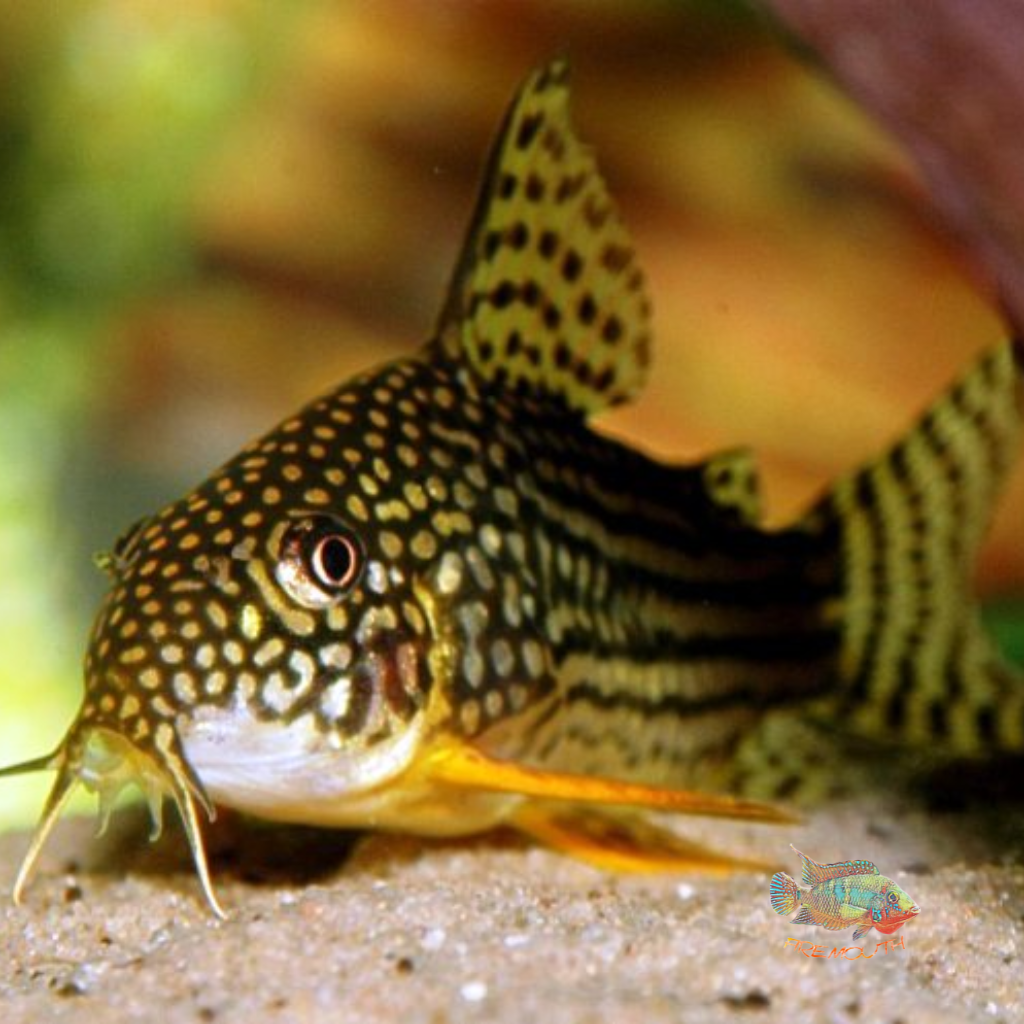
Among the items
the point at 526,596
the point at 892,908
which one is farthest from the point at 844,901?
the point at 526,596

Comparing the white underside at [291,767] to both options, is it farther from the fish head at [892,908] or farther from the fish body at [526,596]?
the fish head at [892,908]

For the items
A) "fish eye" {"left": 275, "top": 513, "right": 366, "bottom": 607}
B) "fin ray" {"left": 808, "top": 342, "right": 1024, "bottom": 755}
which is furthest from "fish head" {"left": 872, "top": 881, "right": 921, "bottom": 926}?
"fin ray" {"left": 808, "top": 342, "right": 1024, "bottom": 755}

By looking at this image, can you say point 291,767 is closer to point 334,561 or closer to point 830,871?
point 334,561

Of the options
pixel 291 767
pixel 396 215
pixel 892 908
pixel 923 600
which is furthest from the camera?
pixel 396 215

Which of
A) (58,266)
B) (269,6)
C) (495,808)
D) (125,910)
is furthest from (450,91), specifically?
(125,910)

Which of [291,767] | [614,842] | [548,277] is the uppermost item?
[548,277]
